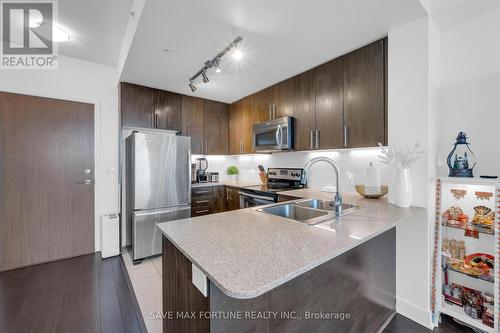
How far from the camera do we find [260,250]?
88cm

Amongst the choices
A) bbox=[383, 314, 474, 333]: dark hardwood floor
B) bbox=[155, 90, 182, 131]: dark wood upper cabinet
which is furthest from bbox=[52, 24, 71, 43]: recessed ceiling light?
bbox=[383, 314, 474, 333]: dark hardwood floor

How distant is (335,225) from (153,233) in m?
2.39

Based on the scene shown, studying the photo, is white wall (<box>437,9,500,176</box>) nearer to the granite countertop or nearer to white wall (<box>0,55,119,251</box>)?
the granite countertop

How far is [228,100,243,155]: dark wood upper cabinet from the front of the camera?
3621 millimetres

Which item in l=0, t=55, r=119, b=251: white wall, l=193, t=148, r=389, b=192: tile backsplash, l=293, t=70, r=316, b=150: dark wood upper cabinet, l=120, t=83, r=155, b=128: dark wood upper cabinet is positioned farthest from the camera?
l=120, t=83, r=155, b=128: dark wood upper cabinet

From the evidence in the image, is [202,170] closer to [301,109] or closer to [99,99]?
[99,99]

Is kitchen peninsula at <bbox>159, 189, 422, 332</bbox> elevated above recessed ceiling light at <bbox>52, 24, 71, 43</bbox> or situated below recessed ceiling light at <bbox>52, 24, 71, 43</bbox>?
below

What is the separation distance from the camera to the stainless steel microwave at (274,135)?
2.68 metres

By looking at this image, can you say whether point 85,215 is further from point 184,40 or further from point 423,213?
point 423,213

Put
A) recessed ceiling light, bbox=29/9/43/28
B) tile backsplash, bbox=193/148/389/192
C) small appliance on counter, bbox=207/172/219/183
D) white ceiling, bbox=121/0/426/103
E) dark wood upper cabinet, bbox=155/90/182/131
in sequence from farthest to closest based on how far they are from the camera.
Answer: small appliance on counter, bbox=207/172/219/183 < dark wood upper cabinet, bbox=155/90/182/131 < tile backsplash, bbox=193/148/389/192 < recessed ceiling light, bbox=29/9/43/28 < white ceiling, bbox=121/0/426/103

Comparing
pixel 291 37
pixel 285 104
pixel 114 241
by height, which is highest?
pixel 291 37

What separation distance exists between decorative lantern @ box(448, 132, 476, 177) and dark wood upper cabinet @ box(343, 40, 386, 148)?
1.57 ft

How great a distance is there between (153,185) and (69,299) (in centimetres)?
132

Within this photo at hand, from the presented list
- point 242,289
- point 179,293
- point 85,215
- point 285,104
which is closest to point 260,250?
point 242,289
